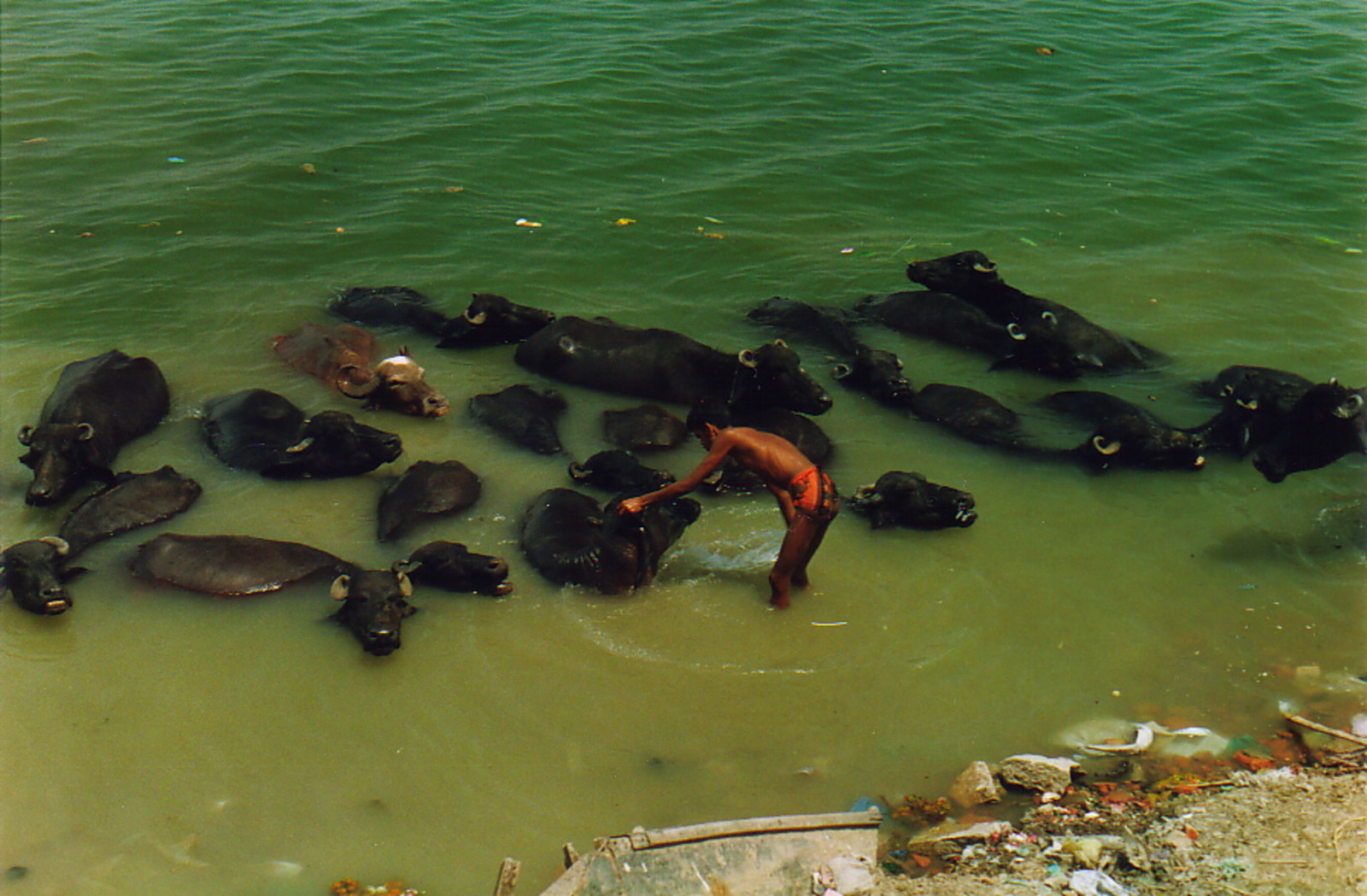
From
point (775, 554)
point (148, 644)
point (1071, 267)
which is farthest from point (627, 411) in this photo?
point (1071, 267)

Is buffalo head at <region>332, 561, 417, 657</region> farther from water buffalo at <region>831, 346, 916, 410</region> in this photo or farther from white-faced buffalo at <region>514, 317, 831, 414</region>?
water buffalo at <region>831, 346, 916, 410</region>

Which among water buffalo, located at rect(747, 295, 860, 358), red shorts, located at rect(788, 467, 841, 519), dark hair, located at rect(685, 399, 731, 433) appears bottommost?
water buffalo, located at rect(747, 295, 860, 358)

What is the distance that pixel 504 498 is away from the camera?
26.7 feet

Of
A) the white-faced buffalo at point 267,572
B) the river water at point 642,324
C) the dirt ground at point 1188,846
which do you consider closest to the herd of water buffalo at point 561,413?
the white-faced buffalo at point 267,572

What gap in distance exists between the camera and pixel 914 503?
759 centimetres

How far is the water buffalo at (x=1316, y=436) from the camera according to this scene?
7.56m

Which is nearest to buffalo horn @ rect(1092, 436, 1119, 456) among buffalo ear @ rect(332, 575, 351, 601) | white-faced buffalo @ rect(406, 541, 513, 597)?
white-faced buffalo @ rect(406, 541, 513, 597)

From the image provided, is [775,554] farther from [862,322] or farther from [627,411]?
[862,322]

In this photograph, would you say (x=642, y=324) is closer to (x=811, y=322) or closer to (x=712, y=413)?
(x=811, y=322)

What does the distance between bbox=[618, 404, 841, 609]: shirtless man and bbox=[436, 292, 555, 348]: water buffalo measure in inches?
144

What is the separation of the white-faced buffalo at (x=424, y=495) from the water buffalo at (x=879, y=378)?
3.31 meters

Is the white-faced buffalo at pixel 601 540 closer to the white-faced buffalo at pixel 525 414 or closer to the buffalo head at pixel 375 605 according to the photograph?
the buffalo head at pixel 375 605

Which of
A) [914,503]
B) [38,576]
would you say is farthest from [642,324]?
[38,576]

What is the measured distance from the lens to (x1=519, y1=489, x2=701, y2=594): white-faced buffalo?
704 centimetres
